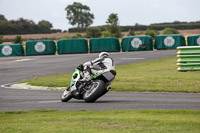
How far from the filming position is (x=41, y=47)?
4859cm

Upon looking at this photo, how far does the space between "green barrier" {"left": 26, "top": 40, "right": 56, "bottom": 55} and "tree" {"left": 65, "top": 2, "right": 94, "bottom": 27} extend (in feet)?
375

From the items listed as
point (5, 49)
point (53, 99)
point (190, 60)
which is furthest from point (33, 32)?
point (53, 99)

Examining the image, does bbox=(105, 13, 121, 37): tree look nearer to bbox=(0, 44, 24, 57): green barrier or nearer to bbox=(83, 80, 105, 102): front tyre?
bbox=(0, 44, 24, 57): green barrier

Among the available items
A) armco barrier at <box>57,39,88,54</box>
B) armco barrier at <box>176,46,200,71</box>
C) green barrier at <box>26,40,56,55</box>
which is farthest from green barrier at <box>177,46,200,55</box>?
green barrier at <box>26,40,56,55</box>

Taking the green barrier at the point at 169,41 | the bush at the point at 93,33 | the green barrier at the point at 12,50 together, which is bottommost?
the green barrier at the point at 12,50

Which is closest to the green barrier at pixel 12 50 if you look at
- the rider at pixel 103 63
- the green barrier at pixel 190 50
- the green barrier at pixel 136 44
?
the green barrier at pixel 136 44

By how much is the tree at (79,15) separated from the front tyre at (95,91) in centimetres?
15035

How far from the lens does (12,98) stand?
1462 centimetres

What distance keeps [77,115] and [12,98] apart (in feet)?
15.9

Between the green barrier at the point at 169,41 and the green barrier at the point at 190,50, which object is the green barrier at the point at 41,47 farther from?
the green barrier at the point at 190,50

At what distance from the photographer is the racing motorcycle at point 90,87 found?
12469 millimetres

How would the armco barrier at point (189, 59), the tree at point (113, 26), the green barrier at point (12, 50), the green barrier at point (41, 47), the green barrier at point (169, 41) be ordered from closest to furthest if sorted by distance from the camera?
the armco barrier at point (189, 59), the green barrier at point (169, 41), the green barrier at point (41, 47), the green barrier at point (12, 50), the tree at point (113, 26)

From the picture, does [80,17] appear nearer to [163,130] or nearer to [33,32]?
[33,32]

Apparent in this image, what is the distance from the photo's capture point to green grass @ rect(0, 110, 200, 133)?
825cm
